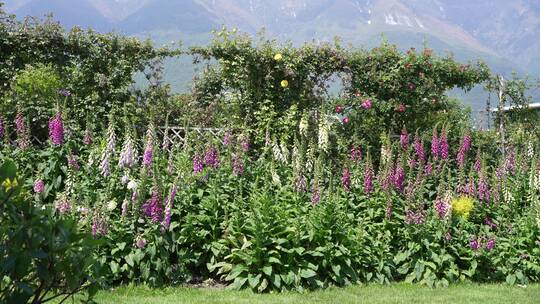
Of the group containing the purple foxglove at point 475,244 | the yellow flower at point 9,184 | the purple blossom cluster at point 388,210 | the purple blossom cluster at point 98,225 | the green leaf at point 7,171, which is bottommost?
the purple foxglove at point 475,244

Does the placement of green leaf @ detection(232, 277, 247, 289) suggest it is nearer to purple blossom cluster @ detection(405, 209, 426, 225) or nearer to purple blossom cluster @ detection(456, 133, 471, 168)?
purple blossom cluster @ detection(405, 209, 426, 225)

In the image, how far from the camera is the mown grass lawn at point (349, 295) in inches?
224

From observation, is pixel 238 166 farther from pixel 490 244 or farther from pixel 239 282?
pixel 490 244

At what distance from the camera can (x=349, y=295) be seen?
19.8ft

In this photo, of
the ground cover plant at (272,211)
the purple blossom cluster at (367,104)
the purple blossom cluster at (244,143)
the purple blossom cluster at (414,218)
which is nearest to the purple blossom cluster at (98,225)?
the ground cover plant at (272,211)

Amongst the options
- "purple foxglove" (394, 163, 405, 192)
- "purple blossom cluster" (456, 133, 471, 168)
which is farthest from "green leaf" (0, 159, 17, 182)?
"purple blossom cluster" (456, 133, 471, 168)

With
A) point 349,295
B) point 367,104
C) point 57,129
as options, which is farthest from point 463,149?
point 57,129

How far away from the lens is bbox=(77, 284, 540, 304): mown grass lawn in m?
5.69

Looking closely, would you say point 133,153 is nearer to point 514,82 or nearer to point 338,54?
point 338,54

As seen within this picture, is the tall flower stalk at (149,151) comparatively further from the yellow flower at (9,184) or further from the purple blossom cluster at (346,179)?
the yellow flower at (9,184)

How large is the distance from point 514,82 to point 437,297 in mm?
8686

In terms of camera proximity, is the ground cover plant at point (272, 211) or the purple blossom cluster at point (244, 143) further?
the purple blossom cluster at point (244, 143)

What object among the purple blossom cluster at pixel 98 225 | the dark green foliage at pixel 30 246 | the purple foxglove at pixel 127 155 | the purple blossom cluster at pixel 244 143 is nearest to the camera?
the dark green foliage at pixel 30 246

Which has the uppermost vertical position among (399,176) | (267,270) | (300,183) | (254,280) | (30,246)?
(399,176)
